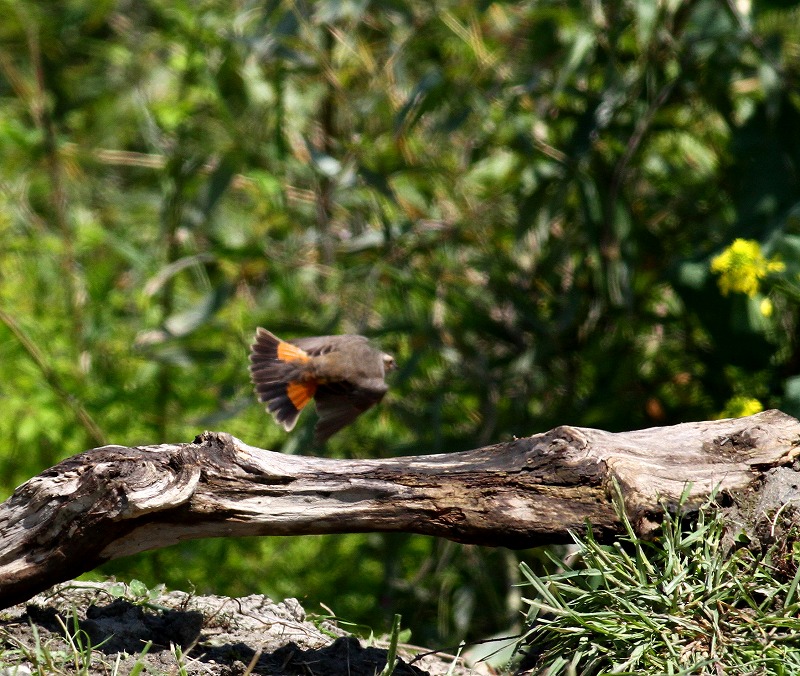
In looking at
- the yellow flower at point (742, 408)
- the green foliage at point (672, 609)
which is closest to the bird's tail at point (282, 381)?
the yellow flower at point (742, 408)

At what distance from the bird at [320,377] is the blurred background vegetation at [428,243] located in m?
0.44

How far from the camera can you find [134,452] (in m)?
2.42

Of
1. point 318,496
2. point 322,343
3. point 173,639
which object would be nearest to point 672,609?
point 318,496

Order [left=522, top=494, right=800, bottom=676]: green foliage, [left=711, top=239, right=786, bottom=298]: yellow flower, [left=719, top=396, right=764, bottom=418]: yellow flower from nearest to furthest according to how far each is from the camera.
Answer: [left=522, top=494, right=800, bottom=676]: green foliage < [left=719, top=396, right=764, bottom=418]: yellow flower < [left=711, top=239, right=786, bottom=298]: yellow flower

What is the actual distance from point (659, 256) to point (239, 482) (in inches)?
135

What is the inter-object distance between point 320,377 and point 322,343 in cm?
17

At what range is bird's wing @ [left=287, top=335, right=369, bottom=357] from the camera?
4.26 meters

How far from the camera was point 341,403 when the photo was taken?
14.2 feet

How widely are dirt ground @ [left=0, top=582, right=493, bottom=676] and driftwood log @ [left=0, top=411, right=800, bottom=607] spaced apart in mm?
150

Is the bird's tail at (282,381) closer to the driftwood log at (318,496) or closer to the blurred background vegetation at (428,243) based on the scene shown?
the blurred background vegetation at (428,243)

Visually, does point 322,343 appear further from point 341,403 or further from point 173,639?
point 173,639

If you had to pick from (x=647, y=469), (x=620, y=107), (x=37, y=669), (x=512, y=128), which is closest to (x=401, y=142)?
(x=512, y=128)

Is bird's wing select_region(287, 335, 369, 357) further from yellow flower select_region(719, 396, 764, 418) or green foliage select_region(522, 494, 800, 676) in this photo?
green foliage select_region(522, 494, 800, 676)

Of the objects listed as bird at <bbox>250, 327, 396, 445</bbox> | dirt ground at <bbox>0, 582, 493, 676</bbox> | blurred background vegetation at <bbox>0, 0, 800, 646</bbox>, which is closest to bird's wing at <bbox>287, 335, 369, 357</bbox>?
bird at <bbox>250, 327, 396, 445</bbox>
